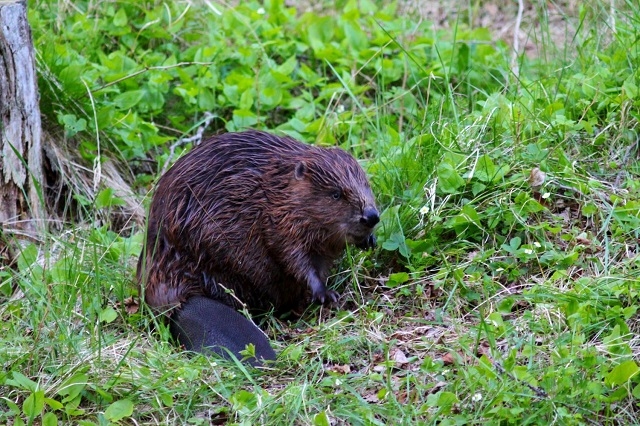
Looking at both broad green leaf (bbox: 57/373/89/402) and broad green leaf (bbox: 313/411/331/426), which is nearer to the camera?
broad green leaf (bbox: 313/411/331/426)

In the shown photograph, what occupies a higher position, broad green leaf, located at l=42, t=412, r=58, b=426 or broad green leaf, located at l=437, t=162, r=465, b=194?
broad green leaf, located at l=437, t=162, r=465, b=194

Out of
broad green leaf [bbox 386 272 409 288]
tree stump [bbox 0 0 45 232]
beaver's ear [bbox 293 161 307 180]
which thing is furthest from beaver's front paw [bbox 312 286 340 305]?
tree stump [bbox 0 0 45 232]

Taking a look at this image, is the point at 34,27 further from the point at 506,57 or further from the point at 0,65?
the point at 506,57

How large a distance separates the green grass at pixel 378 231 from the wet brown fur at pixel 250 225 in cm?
16

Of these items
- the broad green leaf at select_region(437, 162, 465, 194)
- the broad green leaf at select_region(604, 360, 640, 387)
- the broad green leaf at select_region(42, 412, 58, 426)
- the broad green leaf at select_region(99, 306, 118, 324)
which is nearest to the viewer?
the broad green leaf at select_region(604, 360, 640, 387)

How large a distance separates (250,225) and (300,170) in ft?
0.87

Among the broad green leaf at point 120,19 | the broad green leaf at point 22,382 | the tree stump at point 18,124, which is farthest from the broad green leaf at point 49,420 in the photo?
the broad green leaf at point 120,19

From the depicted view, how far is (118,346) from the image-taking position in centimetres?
328

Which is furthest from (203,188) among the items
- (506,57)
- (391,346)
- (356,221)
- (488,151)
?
(506,57)

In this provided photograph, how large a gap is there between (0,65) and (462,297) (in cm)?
196

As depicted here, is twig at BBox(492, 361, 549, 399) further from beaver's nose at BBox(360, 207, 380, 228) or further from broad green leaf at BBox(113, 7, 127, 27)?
broad green leaf at BBox(113, 7, 127, 27)

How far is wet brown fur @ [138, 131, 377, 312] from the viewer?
3533 mm

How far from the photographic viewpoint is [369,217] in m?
3.46

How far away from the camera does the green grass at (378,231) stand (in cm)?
293
